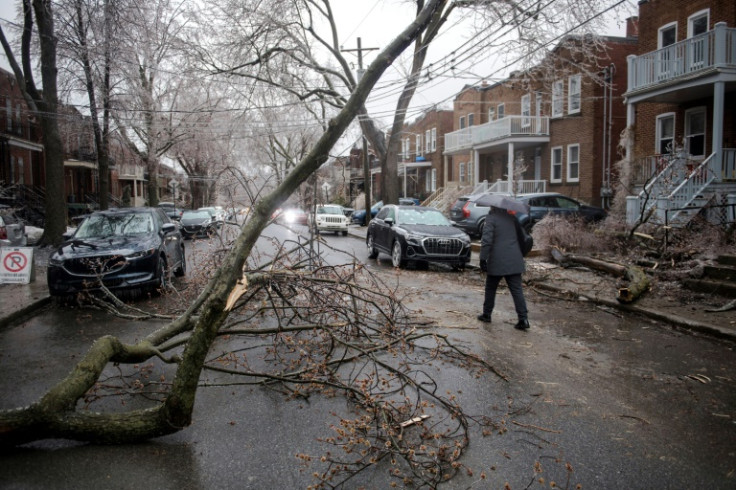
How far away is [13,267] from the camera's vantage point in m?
10.1

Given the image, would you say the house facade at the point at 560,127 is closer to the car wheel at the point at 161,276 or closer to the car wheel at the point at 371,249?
the car wheel at the point at 371,249

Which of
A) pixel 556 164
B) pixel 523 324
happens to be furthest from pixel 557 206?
pixel 523 324

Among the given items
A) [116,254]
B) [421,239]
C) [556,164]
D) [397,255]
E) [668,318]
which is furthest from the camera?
[556,164]

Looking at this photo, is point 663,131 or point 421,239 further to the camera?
point 663,131

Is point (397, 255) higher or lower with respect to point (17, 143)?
lower

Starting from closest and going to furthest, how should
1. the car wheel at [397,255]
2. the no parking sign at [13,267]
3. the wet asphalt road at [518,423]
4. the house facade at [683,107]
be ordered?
the wet asphalt road at [518,423] → the no parking sign at [13,267] → the car wheel at [397,255] → the house facade at [683,107]

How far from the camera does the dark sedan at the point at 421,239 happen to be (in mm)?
13086

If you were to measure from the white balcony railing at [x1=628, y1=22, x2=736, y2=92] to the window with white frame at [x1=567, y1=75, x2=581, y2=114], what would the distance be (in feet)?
24.6

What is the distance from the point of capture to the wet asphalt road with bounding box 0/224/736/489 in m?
3.33

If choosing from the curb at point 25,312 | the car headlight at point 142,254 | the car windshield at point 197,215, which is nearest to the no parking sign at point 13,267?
the curb at point 25,312

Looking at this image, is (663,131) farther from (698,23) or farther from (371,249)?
(371,249)

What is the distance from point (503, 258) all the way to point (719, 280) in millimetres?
4545

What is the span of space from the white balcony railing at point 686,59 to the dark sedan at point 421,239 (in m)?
9.24

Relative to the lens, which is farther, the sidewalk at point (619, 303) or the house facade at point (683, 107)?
the house facade at point (683, 107)
